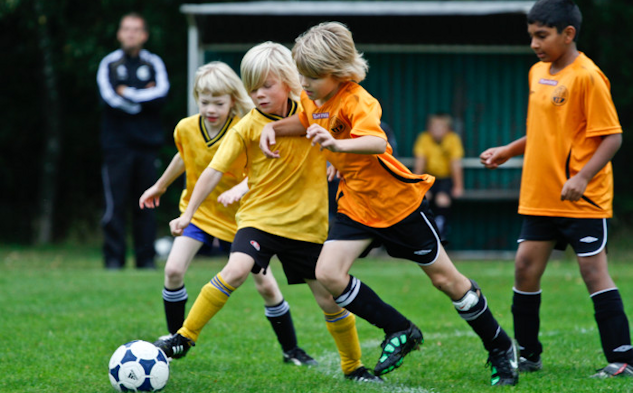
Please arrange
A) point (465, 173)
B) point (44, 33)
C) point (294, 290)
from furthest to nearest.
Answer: point (44, 33) < point (465, 173) < point (294, 290)

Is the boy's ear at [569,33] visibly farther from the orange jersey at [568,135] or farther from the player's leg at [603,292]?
the player's leg at [603,292]

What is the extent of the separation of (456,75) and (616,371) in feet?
27.2

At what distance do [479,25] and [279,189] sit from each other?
28.1 feet

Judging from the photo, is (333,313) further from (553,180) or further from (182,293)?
(553,180)

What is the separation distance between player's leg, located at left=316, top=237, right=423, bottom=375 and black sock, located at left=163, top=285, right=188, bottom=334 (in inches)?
42.0

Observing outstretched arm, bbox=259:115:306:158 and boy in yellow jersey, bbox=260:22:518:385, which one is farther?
outstretched arm, bbox=259:115:306:158

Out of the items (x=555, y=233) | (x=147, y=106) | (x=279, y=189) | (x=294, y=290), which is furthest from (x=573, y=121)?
(x=147, y=106)

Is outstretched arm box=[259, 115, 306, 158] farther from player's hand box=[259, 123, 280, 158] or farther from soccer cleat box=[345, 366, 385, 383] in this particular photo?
soccer cleat box=[345, 366, 385, 383]

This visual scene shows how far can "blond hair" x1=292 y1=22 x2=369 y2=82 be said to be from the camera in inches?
146

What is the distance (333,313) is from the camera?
415 cm

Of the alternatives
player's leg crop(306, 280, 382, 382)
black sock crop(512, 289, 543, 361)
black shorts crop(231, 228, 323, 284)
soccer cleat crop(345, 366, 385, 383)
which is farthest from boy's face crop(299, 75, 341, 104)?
black sock crop(512, 289, 543, 361)

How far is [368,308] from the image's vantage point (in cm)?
387

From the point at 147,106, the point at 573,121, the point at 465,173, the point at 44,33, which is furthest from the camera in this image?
the point at 44,33

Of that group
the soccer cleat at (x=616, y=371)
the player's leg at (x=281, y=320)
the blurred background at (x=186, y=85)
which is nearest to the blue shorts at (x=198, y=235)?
the player's leg at (x=281, y=320)
